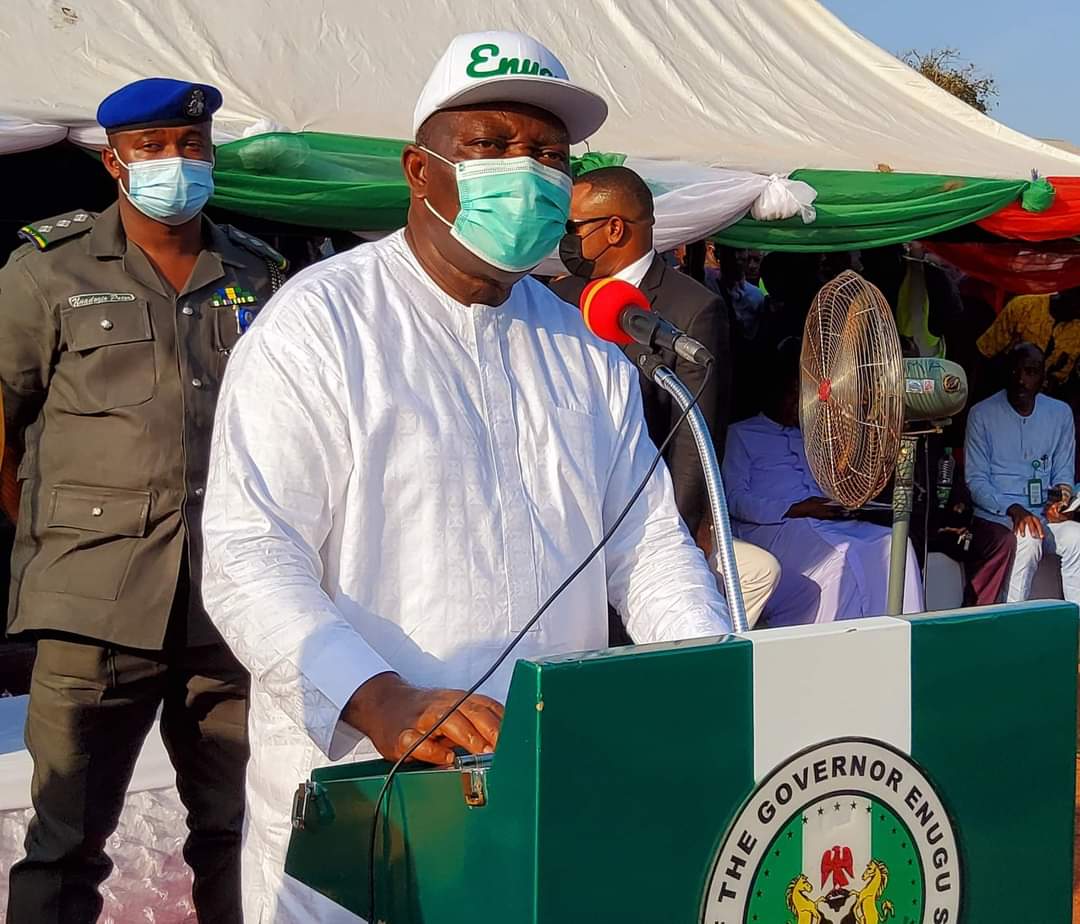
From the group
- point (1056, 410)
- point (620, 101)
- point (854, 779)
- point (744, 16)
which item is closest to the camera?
point (854, 779)

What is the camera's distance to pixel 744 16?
27.8 ft

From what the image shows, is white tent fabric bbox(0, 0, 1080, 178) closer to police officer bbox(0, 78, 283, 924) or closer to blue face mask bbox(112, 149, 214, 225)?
blue face mask bbox(112, 149, 214, 225)

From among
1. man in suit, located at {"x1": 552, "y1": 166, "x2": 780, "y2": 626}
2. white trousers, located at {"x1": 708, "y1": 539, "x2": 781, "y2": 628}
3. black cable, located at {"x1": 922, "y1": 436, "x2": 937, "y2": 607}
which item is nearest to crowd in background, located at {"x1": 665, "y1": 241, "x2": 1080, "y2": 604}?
black cable, located at {"x1": 922, "y1": 436, "x2": 937, "y2": 607}

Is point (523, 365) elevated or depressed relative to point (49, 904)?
elevated

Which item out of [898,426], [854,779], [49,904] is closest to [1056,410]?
[898,426]

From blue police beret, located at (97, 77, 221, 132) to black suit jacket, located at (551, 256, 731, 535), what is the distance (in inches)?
55.7

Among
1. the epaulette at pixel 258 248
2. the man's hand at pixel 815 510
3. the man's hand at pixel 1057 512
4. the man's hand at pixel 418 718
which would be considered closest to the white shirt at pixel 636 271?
the epaulette at pixel 258 248

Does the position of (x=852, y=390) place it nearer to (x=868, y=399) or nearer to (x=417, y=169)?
(x=868, y=399)

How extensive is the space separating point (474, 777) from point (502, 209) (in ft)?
2.94

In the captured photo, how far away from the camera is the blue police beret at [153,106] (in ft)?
10.7

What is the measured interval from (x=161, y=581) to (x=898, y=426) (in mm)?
2754

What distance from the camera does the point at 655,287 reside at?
4367mm

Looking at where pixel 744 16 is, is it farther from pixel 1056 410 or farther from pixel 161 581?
pixel 161 581

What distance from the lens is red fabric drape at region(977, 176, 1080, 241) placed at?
674 centimetres
